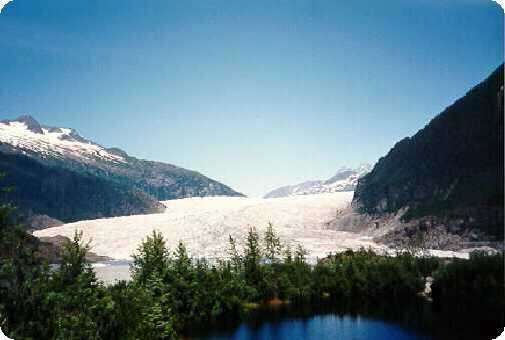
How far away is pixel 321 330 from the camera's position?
3178 centimetres

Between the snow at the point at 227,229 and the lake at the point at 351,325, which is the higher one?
the snow at the point at 227,229

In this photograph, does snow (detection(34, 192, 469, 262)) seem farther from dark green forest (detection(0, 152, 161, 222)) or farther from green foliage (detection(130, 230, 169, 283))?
dark green forest (detection(0, 152, 161, 222))

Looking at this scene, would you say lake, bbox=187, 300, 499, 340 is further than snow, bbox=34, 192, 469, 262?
No

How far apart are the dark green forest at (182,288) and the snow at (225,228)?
21292 mm

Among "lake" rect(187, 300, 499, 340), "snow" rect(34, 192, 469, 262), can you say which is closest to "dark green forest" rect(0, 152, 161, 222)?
"snow" rect(34, 192, 469, 262)

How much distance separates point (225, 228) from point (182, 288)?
159 ft

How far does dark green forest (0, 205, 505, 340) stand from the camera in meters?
14.2

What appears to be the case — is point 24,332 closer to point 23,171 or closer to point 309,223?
point 309,223

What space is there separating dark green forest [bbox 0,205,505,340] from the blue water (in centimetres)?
358

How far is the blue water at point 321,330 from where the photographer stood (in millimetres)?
29844

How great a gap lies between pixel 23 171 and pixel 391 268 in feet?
376

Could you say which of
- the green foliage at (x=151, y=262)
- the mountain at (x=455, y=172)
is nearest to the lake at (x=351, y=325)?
the green foliage at (x=151, y=262)

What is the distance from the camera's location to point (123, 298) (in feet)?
70.1

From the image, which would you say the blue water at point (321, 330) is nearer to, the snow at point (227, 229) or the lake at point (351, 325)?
the lake at point (351, 325)
